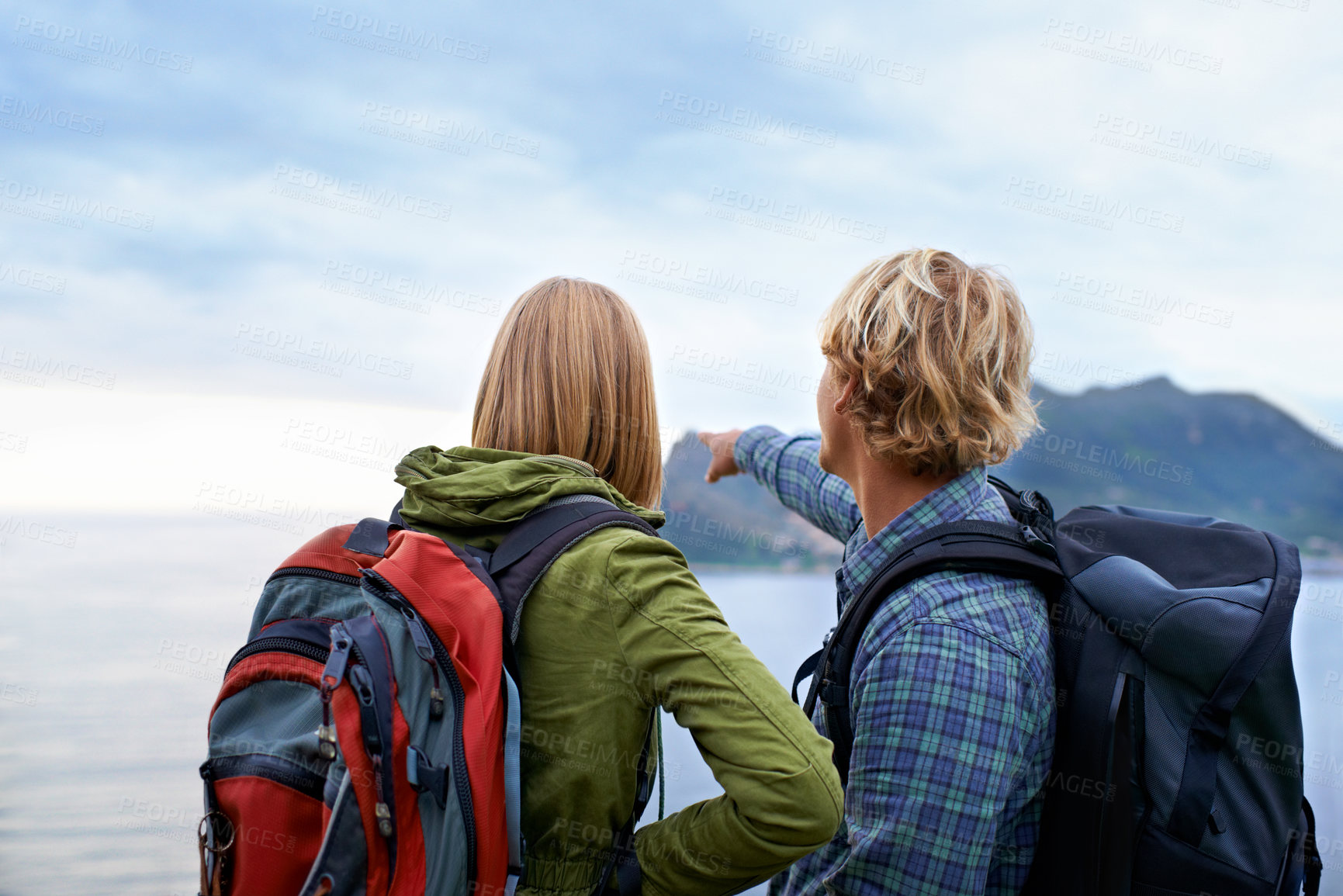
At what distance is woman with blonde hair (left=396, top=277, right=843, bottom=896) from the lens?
1082mm

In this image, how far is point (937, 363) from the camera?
1468mm

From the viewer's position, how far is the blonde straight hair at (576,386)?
141 cm

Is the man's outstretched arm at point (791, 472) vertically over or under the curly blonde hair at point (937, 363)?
under

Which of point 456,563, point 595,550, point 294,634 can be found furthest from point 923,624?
point 294,634

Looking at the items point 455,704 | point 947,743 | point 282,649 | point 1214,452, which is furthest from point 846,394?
point 1214,452

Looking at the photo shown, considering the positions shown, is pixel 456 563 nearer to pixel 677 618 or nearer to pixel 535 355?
pixel 677 618

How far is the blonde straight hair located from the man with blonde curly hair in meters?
0.40

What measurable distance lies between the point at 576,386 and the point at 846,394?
1.72ft

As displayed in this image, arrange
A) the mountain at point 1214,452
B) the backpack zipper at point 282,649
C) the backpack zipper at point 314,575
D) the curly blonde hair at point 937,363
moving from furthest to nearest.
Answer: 1. the mountain at point 1214,452
2. the curly blonde hair at point 937,363
3. the backpack zipper at point 314,575
4. the backpack zipper at point 282,649

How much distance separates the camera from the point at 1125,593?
4.20ft

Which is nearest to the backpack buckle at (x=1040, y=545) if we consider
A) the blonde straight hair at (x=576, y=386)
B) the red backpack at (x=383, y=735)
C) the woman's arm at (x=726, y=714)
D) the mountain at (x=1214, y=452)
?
the woman's arm at (x=726, y=714)

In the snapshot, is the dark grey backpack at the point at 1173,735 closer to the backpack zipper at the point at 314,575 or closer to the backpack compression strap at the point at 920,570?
the backpack compression strap at the point at 920,570

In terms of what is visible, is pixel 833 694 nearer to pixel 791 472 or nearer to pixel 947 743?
pixel 947 743

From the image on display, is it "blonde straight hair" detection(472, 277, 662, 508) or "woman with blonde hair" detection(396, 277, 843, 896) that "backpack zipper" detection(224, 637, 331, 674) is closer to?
"woman with blonde hair" detection(396, 277, 843, 896)
